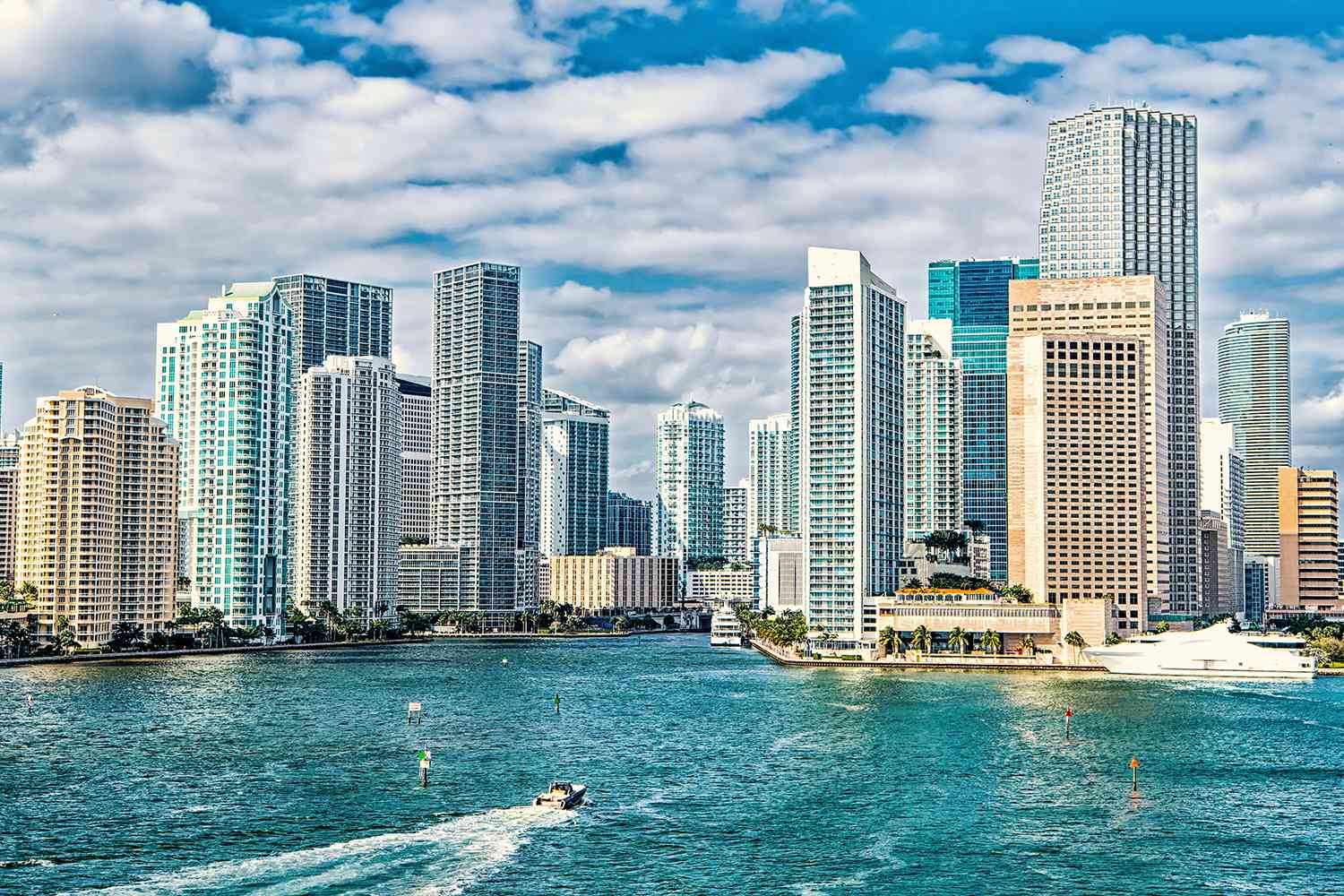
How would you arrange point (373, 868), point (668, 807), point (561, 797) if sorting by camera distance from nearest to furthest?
point (373, 868)
point (561, 797)
point (668, 807)

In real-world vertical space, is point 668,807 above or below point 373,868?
below

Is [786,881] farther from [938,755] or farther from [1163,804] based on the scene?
[938,755]

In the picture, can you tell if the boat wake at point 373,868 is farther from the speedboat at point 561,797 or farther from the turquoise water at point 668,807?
the speedboat at point 561,797

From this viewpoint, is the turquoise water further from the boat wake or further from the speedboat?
the speedboat

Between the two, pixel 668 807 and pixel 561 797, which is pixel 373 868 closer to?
pixel 561 797

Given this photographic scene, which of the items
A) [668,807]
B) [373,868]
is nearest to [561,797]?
[668,807]

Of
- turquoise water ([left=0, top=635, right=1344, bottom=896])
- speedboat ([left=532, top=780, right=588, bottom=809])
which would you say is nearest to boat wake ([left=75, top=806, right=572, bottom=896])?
turquoise water ([left=0, top=635, right=1344, bottom=896])

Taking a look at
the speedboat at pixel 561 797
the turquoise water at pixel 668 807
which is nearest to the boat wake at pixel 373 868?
the turquoise water at pixel 668 807
